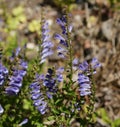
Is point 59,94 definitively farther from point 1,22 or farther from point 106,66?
point 1,22

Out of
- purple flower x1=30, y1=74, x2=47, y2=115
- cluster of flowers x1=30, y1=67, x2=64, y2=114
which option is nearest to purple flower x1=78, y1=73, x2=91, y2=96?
cluster of flowers x1=30, y1=67, x2=64, y2=114

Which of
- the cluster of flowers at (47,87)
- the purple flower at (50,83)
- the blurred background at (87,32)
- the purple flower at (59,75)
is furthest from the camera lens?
the blurred background at (87,32)

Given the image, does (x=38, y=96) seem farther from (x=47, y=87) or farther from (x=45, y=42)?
(x=45, y=42)

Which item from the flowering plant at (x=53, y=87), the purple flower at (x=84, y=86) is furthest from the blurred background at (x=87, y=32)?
the purple flower at (x=84, y=86)

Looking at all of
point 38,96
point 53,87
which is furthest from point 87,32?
point 38,96

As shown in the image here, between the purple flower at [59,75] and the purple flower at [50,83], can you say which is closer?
the purple flower at [50,83]

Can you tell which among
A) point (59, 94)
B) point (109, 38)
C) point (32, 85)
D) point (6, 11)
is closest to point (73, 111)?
point (59, 94)

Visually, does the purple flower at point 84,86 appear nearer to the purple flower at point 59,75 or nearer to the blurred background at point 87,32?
the purple flower at point 59,75

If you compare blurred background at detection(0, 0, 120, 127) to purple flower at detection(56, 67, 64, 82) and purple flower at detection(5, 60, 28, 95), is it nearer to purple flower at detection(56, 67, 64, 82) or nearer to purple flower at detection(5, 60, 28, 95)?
purple flower at detection(56, 67, 64, 82)
